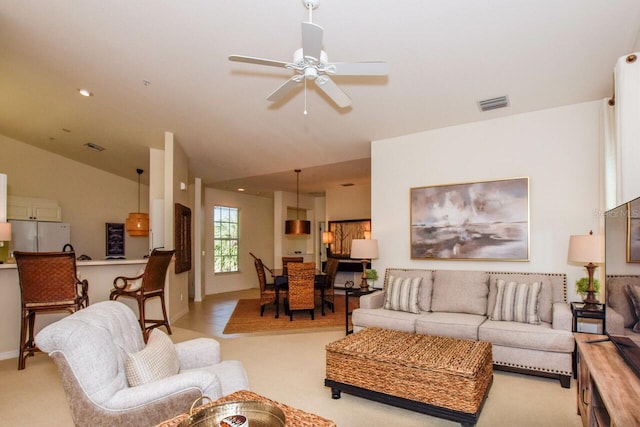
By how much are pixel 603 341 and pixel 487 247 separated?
2034mm

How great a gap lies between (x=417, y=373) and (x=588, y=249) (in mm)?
2150

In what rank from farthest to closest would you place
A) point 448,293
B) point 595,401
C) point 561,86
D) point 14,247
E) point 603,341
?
point 14,247 < point 448,293 < point 561,86 < point 603,341 < point 595,401

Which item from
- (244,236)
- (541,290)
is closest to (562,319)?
(541,290)

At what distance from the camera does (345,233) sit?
950 cm

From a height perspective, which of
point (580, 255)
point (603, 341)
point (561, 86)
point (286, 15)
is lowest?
point (603, 341)

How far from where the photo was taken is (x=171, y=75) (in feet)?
12.6

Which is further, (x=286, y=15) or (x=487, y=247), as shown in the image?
(x=487, y=247)

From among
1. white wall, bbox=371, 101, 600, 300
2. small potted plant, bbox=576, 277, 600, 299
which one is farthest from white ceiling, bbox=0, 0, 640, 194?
small potted plant, bbox=576, 277, 600, 299

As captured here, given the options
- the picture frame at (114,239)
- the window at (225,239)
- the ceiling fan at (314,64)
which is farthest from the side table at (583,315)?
the picture frame at (114,239)

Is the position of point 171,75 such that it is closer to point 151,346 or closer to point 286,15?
point 286,15

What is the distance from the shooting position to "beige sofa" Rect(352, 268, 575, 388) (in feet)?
10.7

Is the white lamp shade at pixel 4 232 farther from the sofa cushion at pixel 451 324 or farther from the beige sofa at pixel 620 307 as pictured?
the beige sofa at pixel 620 307

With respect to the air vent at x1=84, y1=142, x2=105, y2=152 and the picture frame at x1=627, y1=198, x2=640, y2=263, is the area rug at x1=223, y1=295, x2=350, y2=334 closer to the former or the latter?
the air vent at x1=84, y1=142, x2=105, y2=152

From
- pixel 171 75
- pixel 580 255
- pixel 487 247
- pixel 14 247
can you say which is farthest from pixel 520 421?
pixel 14 247
